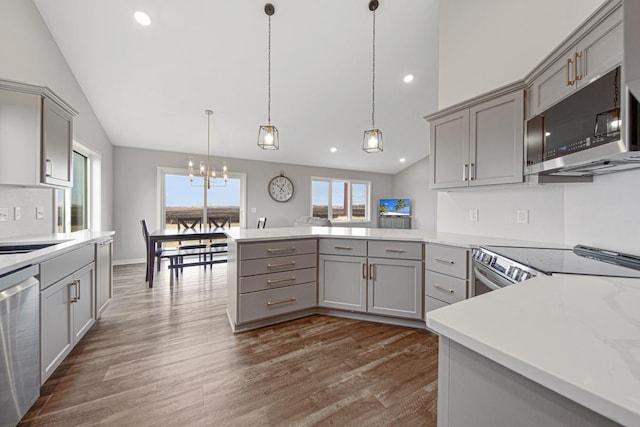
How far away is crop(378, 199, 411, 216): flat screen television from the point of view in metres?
7.89

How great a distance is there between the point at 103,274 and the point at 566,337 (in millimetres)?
3208

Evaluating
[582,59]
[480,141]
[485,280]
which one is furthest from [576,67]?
[485,280]

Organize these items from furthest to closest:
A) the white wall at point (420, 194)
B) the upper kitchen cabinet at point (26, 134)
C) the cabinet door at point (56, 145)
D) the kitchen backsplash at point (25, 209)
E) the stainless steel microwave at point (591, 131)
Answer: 1. the white wall at point (420, 194)
2. the kitchen backsplash at point (25, 209)
3. the cabinet door at point (56, 145)
4. the upper kitchen cabinet at point (26, 134)
5. the stainless steel microwave at point (591, 131)

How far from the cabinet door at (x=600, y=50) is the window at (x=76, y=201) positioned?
4.98 m

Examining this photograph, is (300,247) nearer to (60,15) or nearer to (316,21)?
(316,21)

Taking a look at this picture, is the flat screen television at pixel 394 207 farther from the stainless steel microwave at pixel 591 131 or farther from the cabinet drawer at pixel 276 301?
the stainless steel microwave at pixel 591 131

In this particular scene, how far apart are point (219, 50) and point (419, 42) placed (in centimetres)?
252

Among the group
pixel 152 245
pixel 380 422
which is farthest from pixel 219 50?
pixel 380 422

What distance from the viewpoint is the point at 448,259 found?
2.14 metres

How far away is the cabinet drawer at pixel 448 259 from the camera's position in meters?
2.04

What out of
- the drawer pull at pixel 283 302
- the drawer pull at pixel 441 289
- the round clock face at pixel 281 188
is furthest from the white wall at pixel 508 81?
the round clock face at pixel 281 188

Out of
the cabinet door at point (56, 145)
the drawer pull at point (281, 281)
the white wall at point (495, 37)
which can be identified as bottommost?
the drawer pull at point (281, 281)

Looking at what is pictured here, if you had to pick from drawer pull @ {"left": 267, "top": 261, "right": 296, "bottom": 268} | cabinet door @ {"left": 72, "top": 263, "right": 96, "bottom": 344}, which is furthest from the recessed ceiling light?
drawer pull @ {"left": 267, "top": 261, "right": 296, "bottom": 268}

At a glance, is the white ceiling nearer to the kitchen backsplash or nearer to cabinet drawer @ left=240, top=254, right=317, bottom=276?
the kitchen backsplash
